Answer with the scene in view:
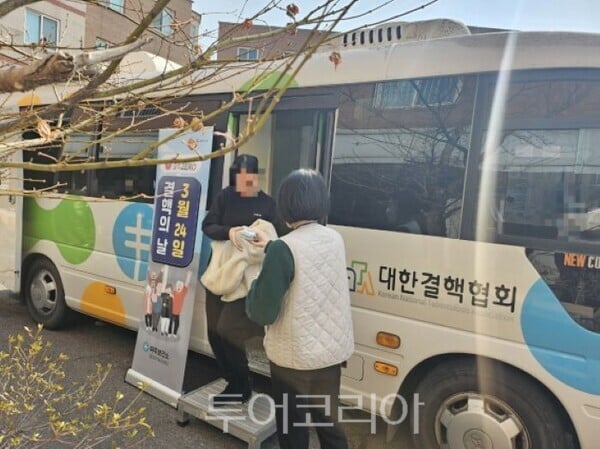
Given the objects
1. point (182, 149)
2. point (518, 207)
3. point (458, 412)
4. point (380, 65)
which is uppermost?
point (380, 65)

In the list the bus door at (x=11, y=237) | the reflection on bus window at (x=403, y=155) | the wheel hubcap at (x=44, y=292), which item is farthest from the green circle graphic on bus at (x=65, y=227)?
the reflection on bus window at (x=403, y=155)

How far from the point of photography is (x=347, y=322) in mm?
2354

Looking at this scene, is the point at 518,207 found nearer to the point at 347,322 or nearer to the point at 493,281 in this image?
the point at 493,281

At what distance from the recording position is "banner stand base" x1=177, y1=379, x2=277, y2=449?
298 cm

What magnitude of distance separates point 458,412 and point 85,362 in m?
3.26

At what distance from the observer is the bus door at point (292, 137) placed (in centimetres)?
319

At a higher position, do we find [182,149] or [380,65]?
[380,65]

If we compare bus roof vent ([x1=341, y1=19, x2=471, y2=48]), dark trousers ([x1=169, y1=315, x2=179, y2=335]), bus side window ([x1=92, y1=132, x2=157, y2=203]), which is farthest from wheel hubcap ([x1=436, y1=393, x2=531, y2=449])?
bus side window ([x1=92, y1=132, x2=157, y2=203])

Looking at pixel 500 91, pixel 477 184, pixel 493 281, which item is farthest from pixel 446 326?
pixel 500 91

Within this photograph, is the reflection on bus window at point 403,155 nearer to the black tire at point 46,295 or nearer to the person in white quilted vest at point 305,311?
the person in white quilted vest at point 305,311

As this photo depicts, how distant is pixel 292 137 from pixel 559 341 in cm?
240

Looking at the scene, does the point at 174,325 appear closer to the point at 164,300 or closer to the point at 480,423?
the point at 164,300

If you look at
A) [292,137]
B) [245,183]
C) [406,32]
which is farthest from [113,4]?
[406,32]

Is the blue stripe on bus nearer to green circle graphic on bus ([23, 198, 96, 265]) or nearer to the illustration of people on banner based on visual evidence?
the illustration of people on banner
